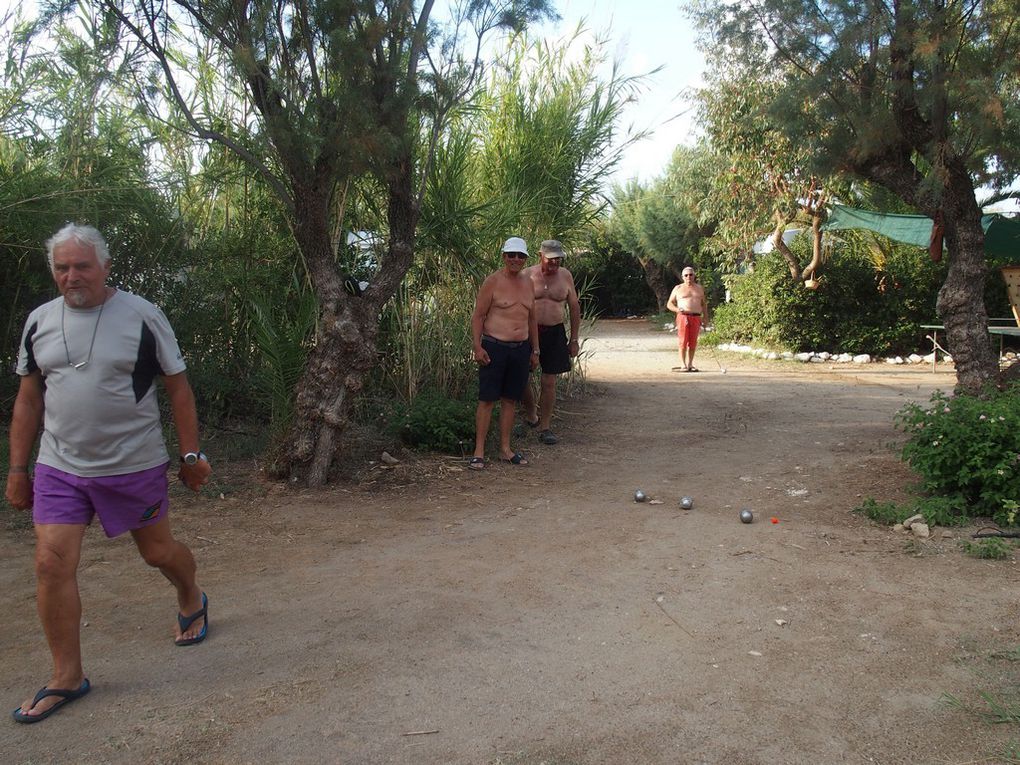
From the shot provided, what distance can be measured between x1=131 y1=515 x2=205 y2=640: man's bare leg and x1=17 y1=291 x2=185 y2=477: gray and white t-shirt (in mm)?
317

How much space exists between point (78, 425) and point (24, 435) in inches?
10.4

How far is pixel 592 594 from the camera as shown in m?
4.21

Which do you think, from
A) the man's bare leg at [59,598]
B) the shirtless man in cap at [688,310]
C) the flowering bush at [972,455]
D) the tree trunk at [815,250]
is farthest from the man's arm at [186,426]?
the tree trunk at [815,250]

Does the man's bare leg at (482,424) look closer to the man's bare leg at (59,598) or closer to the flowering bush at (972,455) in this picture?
the flowering bush at (972,455)

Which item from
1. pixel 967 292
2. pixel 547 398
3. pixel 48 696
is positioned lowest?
pixel 48 696

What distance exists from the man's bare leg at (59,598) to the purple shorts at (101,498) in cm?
6

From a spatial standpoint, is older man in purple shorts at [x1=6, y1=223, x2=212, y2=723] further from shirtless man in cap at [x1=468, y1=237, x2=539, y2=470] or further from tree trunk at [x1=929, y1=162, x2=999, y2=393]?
tree trunk at [x1=929, y1=162, x2=999, y2=393]

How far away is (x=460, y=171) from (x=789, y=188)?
31.5 ft

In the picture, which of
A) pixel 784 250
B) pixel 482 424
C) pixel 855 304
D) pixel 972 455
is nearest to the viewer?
pixel 972 455

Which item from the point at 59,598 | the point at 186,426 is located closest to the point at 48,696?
the point at 59,598

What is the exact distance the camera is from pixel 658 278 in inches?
1230

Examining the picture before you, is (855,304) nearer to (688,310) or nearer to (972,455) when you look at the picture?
(688,310)

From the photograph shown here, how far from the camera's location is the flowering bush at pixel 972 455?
16.4 feet

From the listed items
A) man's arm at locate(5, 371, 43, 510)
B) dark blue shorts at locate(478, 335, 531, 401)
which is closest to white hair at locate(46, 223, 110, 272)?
man's arm at locate(5, 371, 43, 510)
